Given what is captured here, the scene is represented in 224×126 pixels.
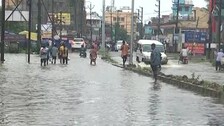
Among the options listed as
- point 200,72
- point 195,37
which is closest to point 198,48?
point 195,37

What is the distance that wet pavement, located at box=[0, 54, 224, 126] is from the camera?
12.3 m

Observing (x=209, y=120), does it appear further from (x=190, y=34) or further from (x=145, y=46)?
(x=190, y=34)

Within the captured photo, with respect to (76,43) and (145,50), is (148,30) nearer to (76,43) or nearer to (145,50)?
(76,43)

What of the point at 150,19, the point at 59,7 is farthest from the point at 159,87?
the point at 150,19

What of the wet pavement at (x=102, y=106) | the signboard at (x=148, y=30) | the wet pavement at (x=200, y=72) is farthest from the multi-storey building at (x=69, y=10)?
the wet pavement at (x=102, y=106)

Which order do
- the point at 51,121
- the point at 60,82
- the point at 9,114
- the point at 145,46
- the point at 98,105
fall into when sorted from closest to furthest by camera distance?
the point at 51,121, the point at 9,114, the point at 98,105, the point at 60,82, the point at 145,46

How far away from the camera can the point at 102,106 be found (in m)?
15.0

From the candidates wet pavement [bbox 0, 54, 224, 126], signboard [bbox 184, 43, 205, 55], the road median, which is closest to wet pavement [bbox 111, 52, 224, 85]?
the road median

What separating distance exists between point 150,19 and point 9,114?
165 m

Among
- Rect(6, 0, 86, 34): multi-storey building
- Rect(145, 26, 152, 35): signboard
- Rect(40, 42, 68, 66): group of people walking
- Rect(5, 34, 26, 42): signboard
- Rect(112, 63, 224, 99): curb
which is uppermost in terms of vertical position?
Rect(6, 0, 86, 34): multi-storey building

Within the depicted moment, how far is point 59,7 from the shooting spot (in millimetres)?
131000

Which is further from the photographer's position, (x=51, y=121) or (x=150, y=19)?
(x=150, y=19)

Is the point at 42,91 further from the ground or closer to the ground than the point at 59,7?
closer to the ground

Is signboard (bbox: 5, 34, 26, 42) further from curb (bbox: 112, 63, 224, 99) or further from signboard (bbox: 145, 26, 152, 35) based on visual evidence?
signboard (bbox: 145, 26, 152, 35)
